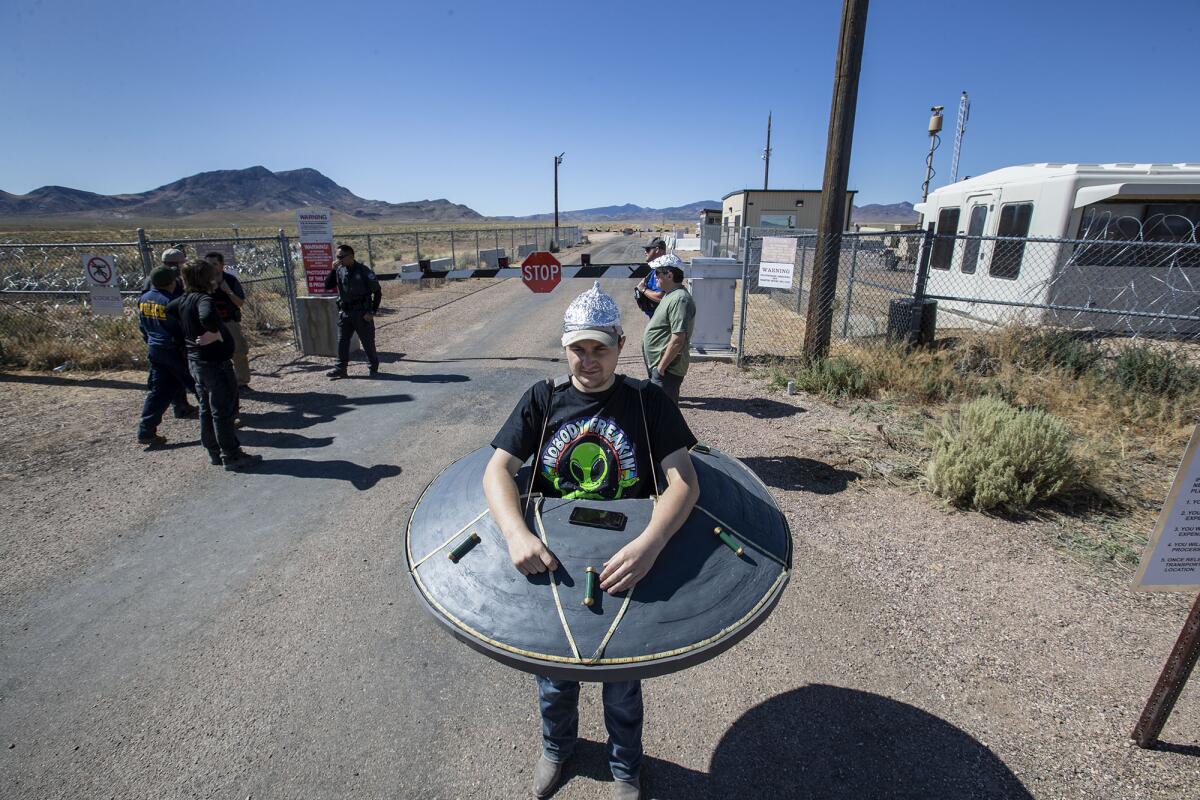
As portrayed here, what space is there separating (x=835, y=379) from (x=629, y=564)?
267 inches

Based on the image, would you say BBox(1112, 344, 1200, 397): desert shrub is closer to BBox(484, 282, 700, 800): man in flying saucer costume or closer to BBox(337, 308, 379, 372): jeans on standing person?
BBox(484, 282, 700, 800): man in flying saucer costume

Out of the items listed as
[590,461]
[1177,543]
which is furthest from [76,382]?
[1177,543]

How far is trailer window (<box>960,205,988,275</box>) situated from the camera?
12102 millimetres

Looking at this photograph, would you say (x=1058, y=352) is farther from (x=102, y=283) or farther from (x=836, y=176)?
(x=102, y=283)

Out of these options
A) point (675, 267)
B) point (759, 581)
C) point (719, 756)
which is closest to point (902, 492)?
point (675, 267)

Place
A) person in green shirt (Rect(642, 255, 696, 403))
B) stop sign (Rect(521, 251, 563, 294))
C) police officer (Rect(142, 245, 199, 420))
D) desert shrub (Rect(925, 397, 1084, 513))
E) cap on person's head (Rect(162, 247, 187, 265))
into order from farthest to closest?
stop sign (Rect(521, 251, 563, 294)) → cap on person's head (Rect(162, 247, 187, 265)) → police officer (Rect(142, 245, 199, 420)) → person in green shirt (Rect(642, 255, 696, 403)) → desert shrub (Rect(925, 397, 1084, 513))

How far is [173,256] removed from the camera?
21.8 ft

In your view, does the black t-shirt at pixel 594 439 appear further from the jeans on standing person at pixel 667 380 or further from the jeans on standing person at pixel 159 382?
the jeans on standing person at pixel 159 382

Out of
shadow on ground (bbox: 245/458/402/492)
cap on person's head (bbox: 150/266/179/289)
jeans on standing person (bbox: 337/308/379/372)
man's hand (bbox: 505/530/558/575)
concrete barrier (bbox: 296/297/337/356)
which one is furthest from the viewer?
concrete barrier (bbox: 296/297/337/356)

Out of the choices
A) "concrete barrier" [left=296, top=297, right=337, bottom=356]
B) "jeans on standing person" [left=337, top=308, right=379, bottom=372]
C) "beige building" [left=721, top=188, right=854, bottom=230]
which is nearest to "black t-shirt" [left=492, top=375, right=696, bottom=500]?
"jeans on standing person" [left=337, top=308, right=379, bottom=372]

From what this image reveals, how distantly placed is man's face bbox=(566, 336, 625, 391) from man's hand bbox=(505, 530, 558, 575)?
680mm

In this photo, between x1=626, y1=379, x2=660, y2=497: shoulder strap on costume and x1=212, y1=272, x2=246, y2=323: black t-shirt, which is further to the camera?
x1=212, y1=272, x2=246, y2=323: black t-shirt

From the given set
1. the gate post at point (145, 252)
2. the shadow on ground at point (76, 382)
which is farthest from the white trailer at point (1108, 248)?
the shadow on ground at point (76, 382)

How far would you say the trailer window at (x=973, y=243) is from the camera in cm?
1210
